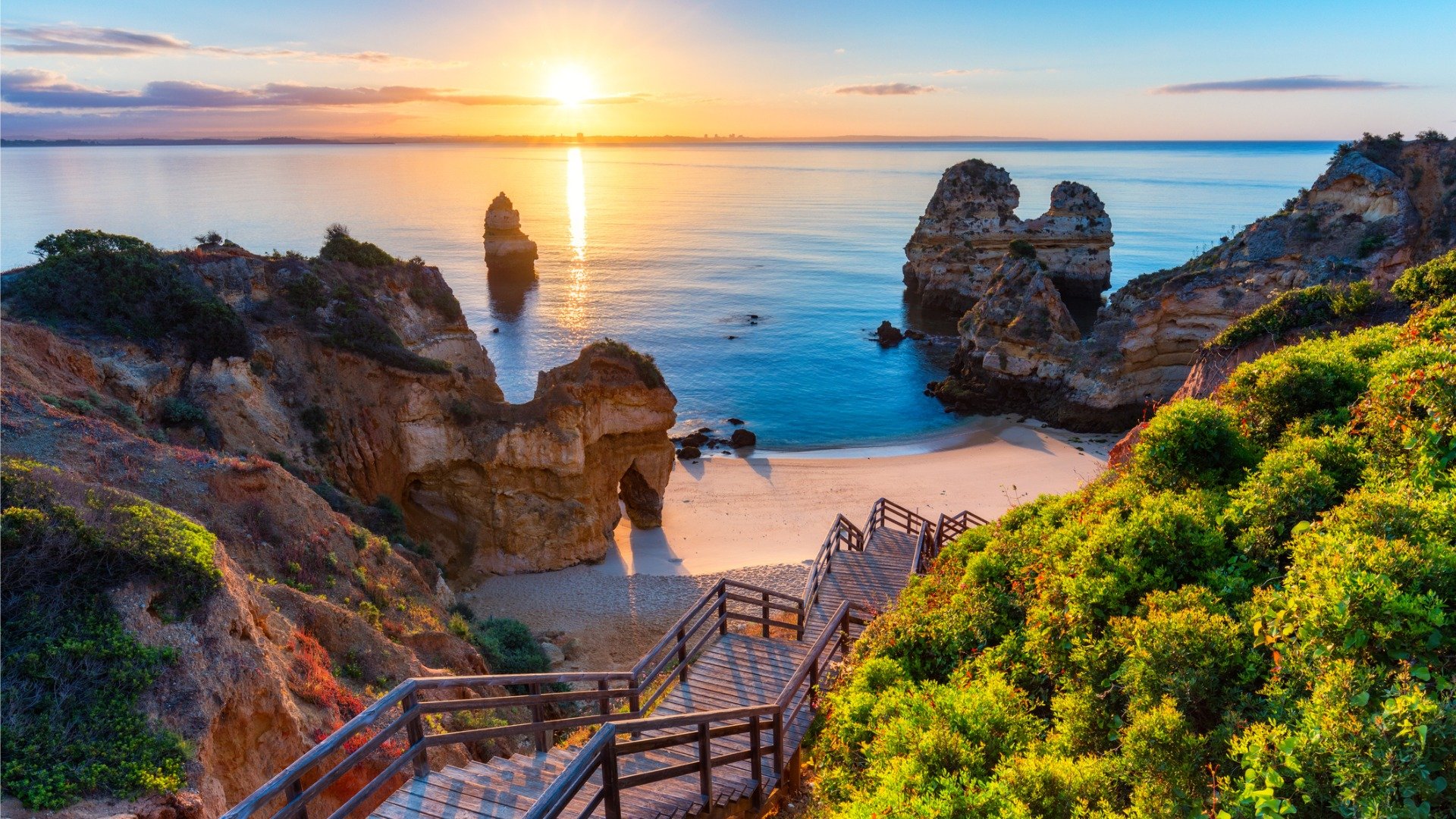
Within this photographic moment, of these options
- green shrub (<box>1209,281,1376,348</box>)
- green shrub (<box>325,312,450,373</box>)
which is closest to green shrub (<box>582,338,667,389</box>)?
green shrub (<box>325,312,450,373</box>)

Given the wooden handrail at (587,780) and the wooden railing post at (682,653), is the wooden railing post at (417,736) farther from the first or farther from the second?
the wooden railing post at (682,653)

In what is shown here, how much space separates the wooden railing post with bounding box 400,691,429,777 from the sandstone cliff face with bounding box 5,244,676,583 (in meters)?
15.3

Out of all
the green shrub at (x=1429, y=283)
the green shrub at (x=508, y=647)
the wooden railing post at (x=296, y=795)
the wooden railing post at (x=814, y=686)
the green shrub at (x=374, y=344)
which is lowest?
the green shrub at (x=508, y=647)

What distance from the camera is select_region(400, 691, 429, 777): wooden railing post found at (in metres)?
7.54

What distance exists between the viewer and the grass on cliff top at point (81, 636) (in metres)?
7.54

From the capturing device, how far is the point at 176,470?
14117 mm

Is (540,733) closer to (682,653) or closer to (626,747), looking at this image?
(626,747)

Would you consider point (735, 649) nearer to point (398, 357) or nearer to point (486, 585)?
point (486, 585)

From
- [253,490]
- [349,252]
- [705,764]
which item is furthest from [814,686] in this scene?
[349,252]

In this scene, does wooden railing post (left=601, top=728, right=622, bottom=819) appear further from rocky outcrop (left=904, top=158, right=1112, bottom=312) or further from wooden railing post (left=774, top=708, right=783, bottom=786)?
rocky outcrop (left=904, top=158, right=1112, bottom=312)

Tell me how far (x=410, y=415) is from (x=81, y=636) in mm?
16408

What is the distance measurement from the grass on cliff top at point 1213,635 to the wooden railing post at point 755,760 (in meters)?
0.73

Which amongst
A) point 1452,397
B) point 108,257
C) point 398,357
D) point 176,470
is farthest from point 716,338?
point 1452,397

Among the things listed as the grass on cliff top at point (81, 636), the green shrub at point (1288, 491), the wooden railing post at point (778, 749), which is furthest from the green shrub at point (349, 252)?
the green shrub at point (1288, 491)
